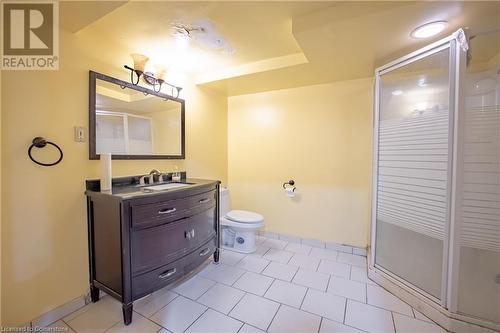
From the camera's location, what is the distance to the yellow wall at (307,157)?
2451mm

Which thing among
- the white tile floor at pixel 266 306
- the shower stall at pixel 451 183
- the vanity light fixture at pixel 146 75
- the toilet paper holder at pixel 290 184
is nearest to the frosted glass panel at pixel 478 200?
the shower stall at pixel 451 183

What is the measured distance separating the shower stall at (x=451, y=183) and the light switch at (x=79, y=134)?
2531 millimetres

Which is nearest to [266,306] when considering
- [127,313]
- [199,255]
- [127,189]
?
[199,255]

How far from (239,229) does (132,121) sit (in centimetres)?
158

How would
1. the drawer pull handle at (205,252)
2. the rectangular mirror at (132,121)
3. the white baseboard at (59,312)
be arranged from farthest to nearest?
the drawer pull handle at (205,252), the rectangular mirror at (132,121), the white baseboard at (59,312)

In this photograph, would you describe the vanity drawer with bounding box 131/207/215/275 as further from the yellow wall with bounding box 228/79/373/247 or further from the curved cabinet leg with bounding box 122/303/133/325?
the yellow wall with bounding box 228/79/373/247

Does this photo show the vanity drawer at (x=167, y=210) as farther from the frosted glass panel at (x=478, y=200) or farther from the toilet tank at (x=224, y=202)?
the frosted glass panel at (x=478, y=200)

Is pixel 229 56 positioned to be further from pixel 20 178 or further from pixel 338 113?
pixel 20 178

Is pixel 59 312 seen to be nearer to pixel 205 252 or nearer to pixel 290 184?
pixel 205 252

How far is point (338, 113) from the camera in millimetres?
2520

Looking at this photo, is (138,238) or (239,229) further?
(239,229)

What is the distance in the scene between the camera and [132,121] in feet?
6.37

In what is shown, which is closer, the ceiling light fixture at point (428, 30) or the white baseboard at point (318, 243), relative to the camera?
the ceiling light fixture at point (428, 30)

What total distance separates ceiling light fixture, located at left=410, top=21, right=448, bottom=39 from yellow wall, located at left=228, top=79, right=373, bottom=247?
79cm
